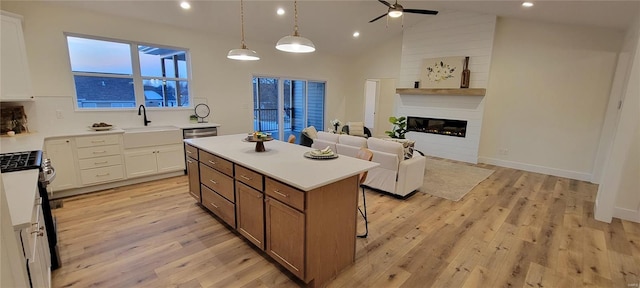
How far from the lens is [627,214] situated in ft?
11.0

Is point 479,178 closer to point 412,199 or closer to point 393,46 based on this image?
point 412,199

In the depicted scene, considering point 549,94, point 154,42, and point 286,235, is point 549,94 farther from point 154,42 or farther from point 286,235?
point 154,42

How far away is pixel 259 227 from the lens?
239cm

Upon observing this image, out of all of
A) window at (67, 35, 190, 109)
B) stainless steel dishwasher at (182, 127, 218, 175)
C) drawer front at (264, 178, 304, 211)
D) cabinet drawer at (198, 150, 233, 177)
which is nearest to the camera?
drawer front at (264, 178, 304, 211)

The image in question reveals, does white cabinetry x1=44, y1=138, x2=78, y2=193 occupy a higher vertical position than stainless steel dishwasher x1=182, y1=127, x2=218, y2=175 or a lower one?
lower

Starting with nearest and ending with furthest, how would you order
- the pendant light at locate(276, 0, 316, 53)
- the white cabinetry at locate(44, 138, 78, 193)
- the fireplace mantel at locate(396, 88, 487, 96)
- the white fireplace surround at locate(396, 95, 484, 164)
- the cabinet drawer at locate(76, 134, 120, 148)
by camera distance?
the pendant light at locate(276, 0, 316, 53)
the white cabinetry at locate(44, 138, 78, 193)
the cabinet drawer at locate(76, 134, 120, 148)
the fireplace mantel at locate(396, 88, 487, 96)
the white fireplace surround at locate(396, 95, 484, 164)

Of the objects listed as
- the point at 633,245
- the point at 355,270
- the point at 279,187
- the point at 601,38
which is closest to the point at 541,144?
the point at 601,38

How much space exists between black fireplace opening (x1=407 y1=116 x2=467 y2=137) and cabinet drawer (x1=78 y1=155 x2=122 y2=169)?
6090 millimetres

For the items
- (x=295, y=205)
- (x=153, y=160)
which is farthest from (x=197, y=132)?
(x=295, y=205)

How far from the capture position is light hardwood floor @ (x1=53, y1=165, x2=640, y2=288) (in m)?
2.24

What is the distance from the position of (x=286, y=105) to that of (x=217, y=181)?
4.64m

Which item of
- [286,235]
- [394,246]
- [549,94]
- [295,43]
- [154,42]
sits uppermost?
[154,42]

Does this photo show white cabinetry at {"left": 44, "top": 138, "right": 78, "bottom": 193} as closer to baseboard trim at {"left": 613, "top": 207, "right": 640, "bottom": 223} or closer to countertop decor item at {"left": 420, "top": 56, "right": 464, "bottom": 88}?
countertop decor item at {"left": 420, "top": 56, "right": 464, "bottom": 88}

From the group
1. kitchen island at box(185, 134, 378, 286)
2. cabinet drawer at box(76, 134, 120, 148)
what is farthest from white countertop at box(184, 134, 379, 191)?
cabinet drawer at box(76, 134, 120, 148)
